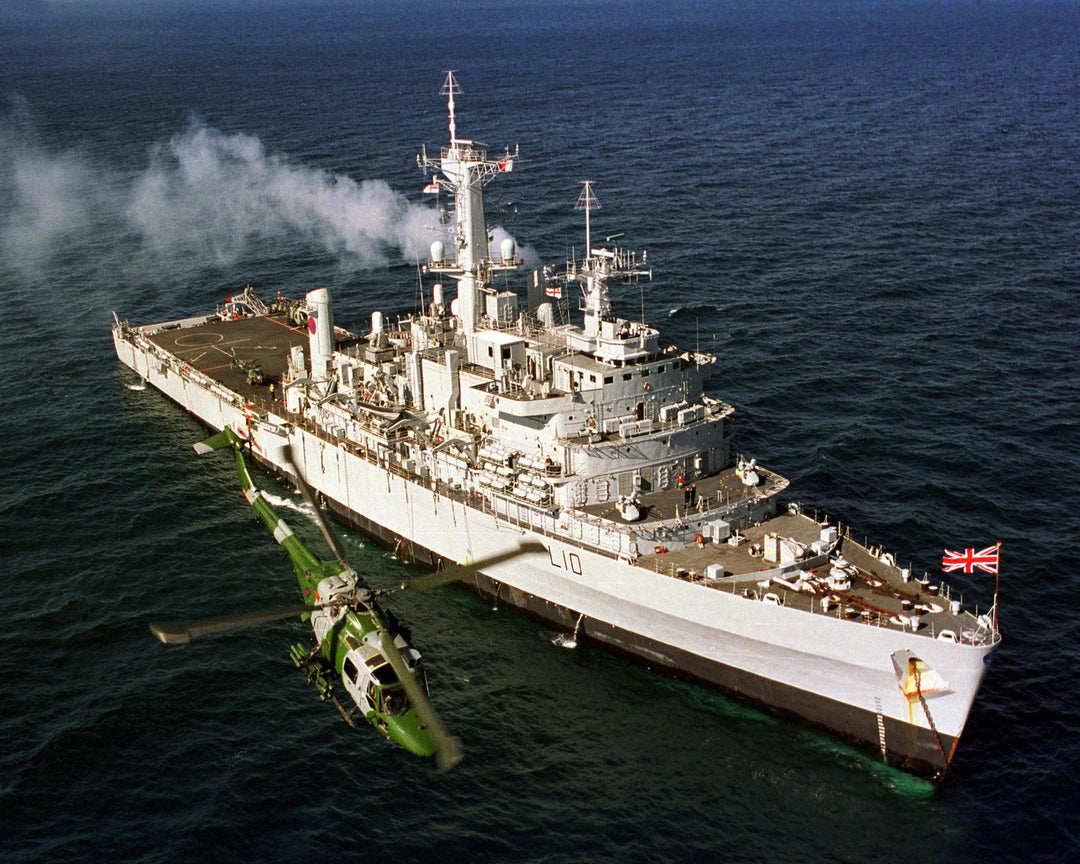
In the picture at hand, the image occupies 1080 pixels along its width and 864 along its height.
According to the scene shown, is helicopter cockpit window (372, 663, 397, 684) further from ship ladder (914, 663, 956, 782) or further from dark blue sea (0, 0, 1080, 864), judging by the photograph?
ship ladder (914, 663, 956, 782)

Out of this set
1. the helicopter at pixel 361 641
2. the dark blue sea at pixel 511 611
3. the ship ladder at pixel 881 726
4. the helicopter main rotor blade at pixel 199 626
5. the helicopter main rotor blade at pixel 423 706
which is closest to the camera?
the helicopter main rotor blade at pixel 423 706

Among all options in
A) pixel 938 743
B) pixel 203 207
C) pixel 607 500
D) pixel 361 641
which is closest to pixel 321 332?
pixel 607 500

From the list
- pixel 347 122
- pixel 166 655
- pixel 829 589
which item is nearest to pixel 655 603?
pixel 829 589

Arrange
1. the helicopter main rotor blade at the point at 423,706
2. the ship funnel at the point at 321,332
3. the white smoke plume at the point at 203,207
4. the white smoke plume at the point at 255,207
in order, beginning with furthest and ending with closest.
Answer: the white smoke plume at the point at 203,207 → the white smoke plume at the point at 255,207 → the ship funnel at the point at 321,332 → the helicopter main rotor blade at the point at 423,706

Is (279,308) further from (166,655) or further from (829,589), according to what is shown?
(829,589)

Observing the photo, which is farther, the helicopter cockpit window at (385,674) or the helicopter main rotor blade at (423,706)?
the helicopter cockpit window at (385,674)

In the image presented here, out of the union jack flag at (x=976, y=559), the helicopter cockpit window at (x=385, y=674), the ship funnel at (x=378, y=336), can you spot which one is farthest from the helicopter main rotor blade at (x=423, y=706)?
the ship funnel at (x=378, y=336)

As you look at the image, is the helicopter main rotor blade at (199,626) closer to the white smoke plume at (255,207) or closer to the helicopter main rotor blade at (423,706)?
the helicopter main rotor blade at (423,706)

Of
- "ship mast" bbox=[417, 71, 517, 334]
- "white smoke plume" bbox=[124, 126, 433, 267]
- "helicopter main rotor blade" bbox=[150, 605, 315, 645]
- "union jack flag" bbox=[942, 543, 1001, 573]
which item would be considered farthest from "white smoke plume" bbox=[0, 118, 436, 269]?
"helicopter main rotor blade" bbox=[150, 605, 315, 645]
